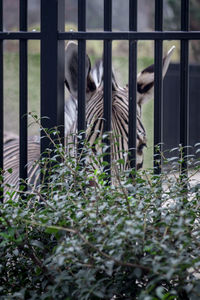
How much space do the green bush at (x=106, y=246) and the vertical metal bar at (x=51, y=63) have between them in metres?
0.48

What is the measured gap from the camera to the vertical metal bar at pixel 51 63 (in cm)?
266

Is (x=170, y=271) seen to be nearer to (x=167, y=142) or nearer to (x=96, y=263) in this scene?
(x=96, y=263)

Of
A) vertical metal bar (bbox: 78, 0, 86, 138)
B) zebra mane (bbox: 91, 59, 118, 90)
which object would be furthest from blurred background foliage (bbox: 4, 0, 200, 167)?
vertical metal bar (bbox: 78, 0, 86, 138)

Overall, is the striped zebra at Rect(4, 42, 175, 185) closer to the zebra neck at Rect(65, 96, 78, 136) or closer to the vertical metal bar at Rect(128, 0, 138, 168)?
the zebra neck at Rect(65, 96, 78, 136)

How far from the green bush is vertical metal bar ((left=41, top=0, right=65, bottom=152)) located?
48 cm

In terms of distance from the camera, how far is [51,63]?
8.76 ft

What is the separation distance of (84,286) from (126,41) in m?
1.60

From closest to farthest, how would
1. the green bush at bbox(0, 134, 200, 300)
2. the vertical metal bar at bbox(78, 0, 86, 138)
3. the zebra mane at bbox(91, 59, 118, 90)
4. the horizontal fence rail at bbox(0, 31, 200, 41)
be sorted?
the green bush at bbox(0, 134, 200, 300) → the horizontal fence rail at bbox(0, 31, 200, 41) → the vertical metal bar at bbox(78, 0, 86, 138) → the zebra mane at bbox(91, 59, 118, 90)

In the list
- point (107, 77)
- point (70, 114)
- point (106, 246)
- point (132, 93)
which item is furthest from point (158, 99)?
point (106, 246)

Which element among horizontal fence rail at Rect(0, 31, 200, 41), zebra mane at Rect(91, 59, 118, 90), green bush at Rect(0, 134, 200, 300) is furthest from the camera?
zebra mane at Rect(91, 59, 118, 90)

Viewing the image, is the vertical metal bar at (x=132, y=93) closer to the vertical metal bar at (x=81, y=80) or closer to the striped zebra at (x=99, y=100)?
the striped zebra at (x=99, y=100)

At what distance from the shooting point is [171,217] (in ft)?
5.85

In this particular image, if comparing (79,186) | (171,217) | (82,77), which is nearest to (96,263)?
(171,217)

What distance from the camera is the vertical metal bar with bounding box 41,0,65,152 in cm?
266
